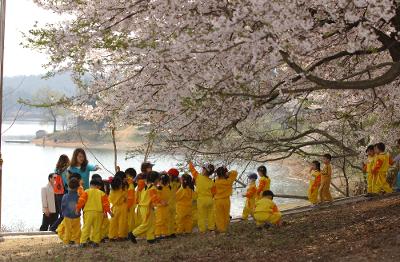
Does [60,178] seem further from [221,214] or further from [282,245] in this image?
[282,245]

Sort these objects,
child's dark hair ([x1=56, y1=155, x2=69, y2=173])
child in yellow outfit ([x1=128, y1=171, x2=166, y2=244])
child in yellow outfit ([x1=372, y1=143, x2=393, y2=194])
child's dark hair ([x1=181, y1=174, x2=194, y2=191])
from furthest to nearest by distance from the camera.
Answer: child in yellow outfit ([x1=372, y1=143, x2=393, y2=194])
child's dark hair ([x1=56, y1=155, x2=69, y2=173])
child's dark hair ([x1=181, y1=174, x2=194, y2=191])
child in yellow outfit ([x1=128, y1=171, x2=166, y2=244])

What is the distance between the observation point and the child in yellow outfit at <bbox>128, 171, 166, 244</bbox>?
32.2 feet

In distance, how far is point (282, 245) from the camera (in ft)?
28.0

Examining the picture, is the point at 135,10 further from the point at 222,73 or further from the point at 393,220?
the point at 393,220

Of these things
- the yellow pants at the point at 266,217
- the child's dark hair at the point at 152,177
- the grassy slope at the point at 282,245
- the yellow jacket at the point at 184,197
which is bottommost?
the grassy slope at the point at 282,245

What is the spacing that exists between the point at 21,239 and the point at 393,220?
22.1 ft

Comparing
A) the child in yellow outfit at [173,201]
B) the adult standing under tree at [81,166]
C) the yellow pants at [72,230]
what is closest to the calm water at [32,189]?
the child in yellow outfit at [173,201]

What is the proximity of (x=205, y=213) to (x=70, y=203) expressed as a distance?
2.31m

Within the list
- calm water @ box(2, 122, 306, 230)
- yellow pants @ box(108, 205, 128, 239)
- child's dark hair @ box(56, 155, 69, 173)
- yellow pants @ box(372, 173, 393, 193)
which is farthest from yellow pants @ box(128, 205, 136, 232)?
yellow pants @ box(372, 173, 393, 193)

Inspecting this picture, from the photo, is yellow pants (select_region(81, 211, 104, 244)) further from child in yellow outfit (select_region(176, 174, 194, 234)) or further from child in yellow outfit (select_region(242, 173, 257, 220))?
child in yellow outfit (select_region(242, 173, 257, 220))

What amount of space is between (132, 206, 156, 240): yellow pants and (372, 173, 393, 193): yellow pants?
563cm

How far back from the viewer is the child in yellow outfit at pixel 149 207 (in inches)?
387

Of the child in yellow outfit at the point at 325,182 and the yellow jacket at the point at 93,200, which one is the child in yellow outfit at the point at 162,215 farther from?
the child in yellow outfit at the point at 325,182

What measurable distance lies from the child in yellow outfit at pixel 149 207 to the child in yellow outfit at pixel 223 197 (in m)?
1.09
